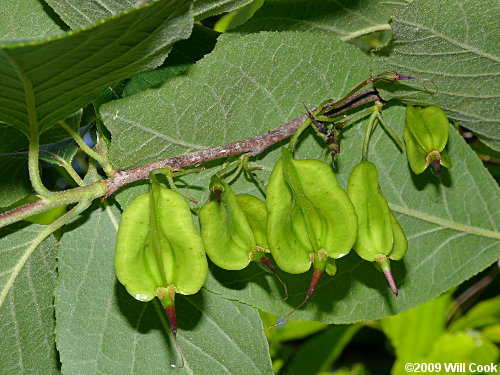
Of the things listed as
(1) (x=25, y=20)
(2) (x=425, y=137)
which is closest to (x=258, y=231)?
(2) (x=425, y=137)

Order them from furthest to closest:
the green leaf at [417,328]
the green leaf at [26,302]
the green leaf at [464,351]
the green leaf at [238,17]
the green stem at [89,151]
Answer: the green leaf at [417,328] → the green leaf at [464,351] → the green leaf at [238,17] → the green leaf at [26,302] → the green stem at [89,151]

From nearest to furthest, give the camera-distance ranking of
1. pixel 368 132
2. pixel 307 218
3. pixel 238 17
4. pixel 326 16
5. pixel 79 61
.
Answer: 1. pixel 79 61
2. pixel 307 218
3. pixel 368 132
4. pixel 326 16
5. pixel 238 17

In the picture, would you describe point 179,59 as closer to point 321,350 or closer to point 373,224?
point 373,224

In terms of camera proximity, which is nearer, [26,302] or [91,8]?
[91,8]

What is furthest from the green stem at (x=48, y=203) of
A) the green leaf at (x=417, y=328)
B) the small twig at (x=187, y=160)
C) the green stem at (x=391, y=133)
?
the green leaf at (x=417, y=328)

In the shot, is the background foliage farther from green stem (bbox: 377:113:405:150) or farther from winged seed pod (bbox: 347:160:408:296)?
winged seed pod (bbox: 347:160:408:296)

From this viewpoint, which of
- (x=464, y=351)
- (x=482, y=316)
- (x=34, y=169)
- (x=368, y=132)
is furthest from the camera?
(x=482, y=316)

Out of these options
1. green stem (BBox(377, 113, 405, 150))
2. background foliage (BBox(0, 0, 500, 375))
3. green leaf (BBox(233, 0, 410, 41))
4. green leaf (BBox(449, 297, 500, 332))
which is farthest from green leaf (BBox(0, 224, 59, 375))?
green leaf (BBox(449, 297, 500, 332))

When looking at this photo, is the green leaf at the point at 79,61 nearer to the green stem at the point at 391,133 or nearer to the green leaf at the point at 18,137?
the green leaf at the point at 18,137
